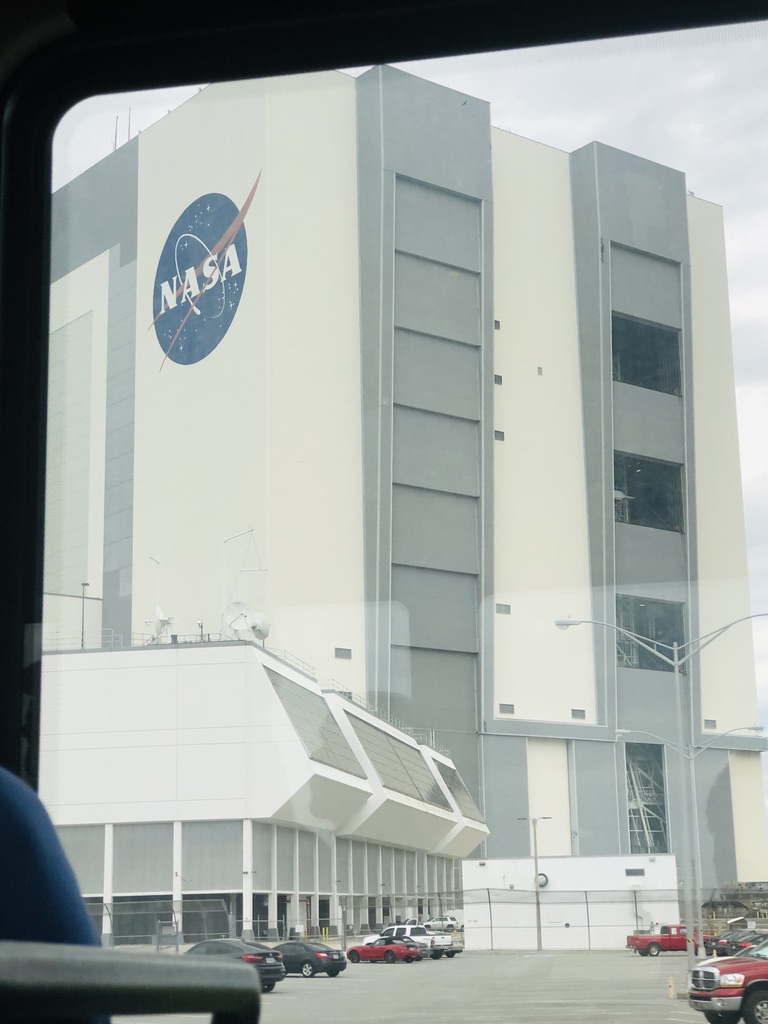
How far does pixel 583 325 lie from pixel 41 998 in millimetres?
1776

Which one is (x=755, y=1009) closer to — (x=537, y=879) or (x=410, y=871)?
(x=537, y=879)

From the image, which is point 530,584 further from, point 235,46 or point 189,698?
point 235,46

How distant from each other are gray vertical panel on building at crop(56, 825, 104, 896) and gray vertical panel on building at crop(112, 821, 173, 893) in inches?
1.0

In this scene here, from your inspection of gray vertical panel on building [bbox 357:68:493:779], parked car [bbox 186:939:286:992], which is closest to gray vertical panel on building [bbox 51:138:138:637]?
gray vertical panel on building [bbox 357:68:493:779]

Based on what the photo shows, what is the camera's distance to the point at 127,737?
1992 millimetres

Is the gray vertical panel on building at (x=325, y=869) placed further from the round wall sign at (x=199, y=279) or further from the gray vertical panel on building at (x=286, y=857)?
the round wall sign at (x=199, y=279)

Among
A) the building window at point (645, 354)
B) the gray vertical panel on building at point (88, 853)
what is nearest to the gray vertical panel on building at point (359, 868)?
the gray vertical panel on building at point (88, 853)

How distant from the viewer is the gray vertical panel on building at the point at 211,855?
74.1 inches

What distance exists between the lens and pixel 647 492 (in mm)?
1853

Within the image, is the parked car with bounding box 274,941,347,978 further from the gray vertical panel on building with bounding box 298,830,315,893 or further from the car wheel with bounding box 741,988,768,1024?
the car wheel with bounding box 741,988,768,1024

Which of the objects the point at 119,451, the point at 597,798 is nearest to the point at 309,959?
the point at 597,798

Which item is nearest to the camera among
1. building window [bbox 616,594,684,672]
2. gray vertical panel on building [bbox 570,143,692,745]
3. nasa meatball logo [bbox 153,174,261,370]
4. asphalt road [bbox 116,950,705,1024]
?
asphalt road [bbox 116,950,705,1024]

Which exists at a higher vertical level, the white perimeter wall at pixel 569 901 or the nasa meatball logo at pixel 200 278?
the nasa meatball logo at pixel 200 278

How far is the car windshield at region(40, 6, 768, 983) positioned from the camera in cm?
175
